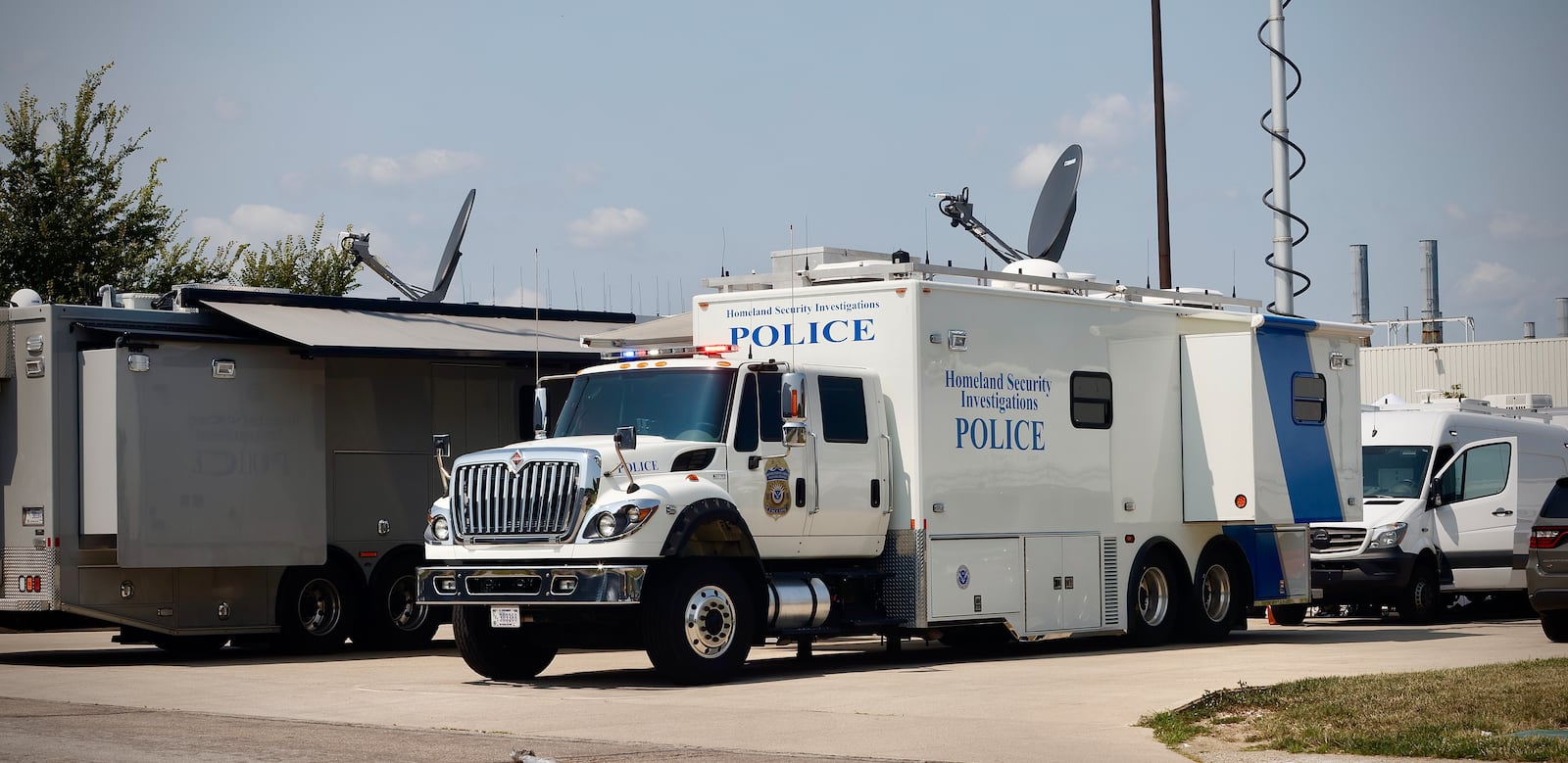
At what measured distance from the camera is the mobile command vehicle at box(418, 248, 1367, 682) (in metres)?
14.2

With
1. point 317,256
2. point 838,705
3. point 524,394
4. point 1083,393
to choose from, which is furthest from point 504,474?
point 317,256

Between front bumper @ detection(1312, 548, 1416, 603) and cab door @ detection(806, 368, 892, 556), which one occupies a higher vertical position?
cab door @ detection(806, 368, 892, 556)

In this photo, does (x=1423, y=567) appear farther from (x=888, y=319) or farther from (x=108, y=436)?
(x=108, y=436)

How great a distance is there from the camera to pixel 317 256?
123 ft

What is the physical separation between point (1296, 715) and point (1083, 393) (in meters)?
7.29

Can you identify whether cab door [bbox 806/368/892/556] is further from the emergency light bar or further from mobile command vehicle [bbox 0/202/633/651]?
mobile command vehicle [bbox 0/202/633/651]

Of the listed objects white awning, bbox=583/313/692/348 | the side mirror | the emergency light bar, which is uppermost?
white awning, bbox=583/313/692/348

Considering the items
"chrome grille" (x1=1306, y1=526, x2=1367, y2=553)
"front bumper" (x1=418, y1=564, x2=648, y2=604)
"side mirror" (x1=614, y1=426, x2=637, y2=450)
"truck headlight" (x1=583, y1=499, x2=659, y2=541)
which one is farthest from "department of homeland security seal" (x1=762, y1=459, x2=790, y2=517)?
"chrome grille" (x1=1306, y1=526, x2=1367, y2=553)

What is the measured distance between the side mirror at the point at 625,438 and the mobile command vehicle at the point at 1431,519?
36.1 feet

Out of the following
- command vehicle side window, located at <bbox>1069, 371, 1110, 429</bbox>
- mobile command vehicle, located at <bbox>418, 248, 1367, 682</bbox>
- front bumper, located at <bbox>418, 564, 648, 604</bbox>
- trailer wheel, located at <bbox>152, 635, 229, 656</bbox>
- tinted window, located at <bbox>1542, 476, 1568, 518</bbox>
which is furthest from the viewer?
trailer wheel, located at <bbox>152, 635, 229, 656</bbox>

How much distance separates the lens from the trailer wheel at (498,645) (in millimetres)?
14844

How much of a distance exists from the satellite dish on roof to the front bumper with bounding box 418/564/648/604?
8.91 m

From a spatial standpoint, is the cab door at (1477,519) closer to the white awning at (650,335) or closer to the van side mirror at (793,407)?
the white awning at (650,335)

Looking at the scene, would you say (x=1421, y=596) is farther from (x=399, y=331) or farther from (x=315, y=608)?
(x=315, y=608)
